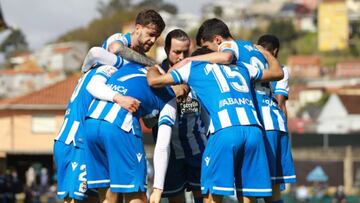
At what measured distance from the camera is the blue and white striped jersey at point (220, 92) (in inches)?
432

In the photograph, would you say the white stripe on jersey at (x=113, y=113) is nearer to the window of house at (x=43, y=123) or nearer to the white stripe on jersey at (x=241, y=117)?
the white stripe on jersey at (x=241, y=117)

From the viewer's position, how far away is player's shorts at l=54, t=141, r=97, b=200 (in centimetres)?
1205

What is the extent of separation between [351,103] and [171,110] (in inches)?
4702

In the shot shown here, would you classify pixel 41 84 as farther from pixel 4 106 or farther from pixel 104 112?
pixel 104 112

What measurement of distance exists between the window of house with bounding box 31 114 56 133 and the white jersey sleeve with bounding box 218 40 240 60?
75827 mm

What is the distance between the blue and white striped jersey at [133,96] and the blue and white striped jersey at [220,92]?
13.2 inches

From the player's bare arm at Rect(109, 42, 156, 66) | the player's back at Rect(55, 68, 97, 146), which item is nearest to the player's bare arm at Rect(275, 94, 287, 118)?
the player's bare arm at Rect(109, 42, 156, 66)

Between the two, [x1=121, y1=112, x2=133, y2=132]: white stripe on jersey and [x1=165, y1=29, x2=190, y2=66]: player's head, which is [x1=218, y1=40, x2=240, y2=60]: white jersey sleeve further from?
[x1=121, y1=112, x2=133, y2=132]: white stripe on jersey

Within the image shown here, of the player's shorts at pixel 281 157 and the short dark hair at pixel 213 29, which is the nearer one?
the short dark hair at pixel 213 29

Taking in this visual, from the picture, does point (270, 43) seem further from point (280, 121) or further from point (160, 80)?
point (160, 80)

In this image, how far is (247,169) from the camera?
1105cm

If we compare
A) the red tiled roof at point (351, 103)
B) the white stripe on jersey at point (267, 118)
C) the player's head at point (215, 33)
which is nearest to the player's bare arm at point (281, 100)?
the white stripe on jersey at point (267, 118)

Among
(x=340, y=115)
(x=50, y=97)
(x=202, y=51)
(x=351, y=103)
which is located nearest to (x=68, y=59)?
(x=351, y=103)

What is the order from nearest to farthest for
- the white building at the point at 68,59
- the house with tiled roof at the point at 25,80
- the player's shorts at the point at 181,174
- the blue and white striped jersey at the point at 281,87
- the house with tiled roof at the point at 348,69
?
the player's shorts at the point at 181,174 < the blue and white striped jersey at the point at 281,87 < the house with tiled roof at the point at 25,80 < the white building at the point at 68,59 < the house with tiled roof at the point at 348,69
